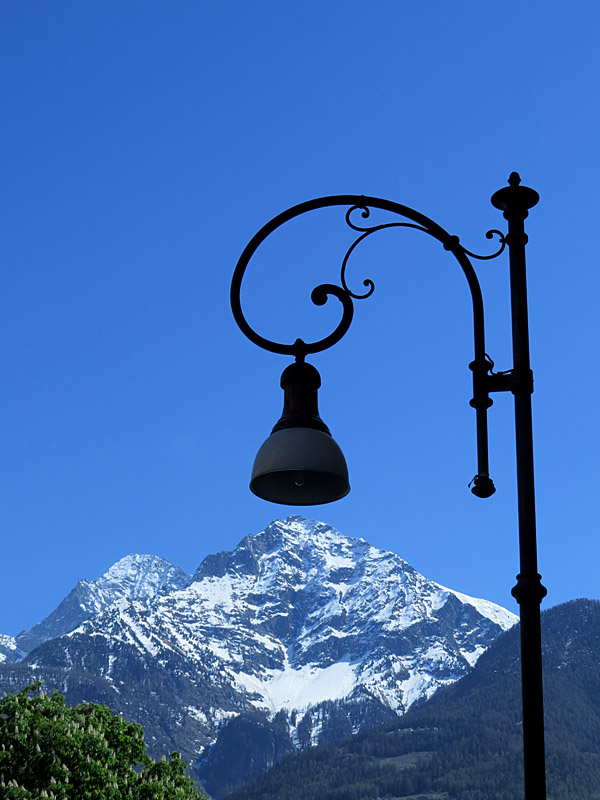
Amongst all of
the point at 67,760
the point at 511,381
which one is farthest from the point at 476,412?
the point at 67,760

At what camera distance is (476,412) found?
8.02 meters

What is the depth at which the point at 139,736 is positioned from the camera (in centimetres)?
3516

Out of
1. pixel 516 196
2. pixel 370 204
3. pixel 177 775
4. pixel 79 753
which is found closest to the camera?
pixel 516 196

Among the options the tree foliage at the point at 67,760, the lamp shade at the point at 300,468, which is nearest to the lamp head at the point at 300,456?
the lamp shade at the point at 300,468

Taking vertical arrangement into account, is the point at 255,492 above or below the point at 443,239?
below

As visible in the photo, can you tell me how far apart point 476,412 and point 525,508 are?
92cm

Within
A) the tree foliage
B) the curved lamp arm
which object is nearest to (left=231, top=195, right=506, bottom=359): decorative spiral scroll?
the curved lamp arm

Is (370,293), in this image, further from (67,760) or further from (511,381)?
(67,760)

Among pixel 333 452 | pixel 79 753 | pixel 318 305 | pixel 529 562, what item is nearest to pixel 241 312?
pixel 318 305

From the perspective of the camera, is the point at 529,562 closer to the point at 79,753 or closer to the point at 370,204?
the point at 370,204

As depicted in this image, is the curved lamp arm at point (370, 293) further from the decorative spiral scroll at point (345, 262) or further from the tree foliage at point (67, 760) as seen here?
the tree foliage at point (67, 760)

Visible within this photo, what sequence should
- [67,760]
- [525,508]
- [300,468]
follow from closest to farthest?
[525,508] → [300,468] → [67,760]

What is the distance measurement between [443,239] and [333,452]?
1.72m

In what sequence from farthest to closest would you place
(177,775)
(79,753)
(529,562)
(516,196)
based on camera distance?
(177,775) < (79,753) < (516,196) < (529,562)
